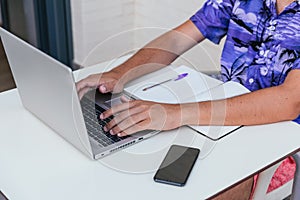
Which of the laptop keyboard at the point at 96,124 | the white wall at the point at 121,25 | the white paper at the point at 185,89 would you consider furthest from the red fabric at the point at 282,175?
the white wall at the point at 121,25

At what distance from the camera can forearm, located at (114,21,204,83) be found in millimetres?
1441

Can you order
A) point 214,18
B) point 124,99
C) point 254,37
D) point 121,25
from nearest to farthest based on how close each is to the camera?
point 124,99, point 254,37, point 214,18, point 121,25

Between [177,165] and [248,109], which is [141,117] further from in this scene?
[248,109]

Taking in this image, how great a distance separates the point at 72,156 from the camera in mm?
1085

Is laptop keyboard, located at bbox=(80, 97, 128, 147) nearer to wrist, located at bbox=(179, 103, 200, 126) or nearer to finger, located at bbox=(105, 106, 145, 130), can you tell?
finger, located at bbox=(105, 106, 145, 130)

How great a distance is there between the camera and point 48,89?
1.06m

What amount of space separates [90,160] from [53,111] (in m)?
0.14

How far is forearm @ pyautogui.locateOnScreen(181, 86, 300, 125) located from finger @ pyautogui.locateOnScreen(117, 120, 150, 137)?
99 mm

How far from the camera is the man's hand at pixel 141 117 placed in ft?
3.76

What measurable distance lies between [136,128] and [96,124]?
10 cm

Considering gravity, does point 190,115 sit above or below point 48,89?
below

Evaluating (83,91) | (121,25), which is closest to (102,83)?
(83,91)

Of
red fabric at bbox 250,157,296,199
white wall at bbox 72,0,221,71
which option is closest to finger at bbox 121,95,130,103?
red fabric at bbox 250,157,296,199

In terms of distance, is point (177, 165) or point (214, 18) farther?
point (214, 18)
